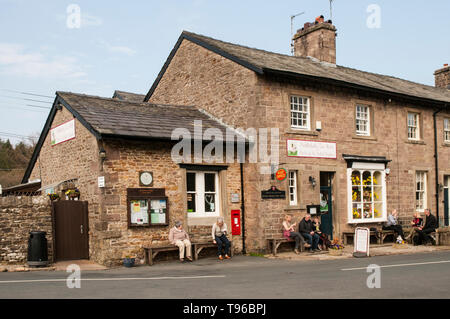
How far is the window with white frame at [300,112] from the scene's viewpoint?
17281mm

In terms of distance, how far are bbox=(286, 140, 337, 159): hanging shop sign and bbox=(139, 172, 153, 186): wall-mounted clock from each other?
496 cm

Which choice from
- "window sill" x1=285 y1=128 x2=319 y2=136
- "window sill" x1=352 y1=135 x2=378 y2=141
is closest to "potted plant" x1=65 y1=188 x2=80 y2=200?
"window sill" x1=285 y1=128 x2=319 y2=136

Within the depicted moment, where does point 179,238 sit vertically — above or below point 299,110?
below

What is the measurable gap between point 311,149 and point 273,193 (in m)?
2.37

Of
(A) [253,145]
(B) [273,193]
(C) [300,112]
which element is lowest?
(B) [273,193]

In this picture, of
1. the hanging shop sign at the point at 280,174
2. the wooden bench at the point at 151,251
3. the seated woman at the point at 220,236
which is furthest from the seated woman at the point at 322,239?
the wooden bench at the point at 151,251

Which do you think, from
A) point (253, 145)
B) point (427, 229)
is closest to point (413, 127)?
point (427, 229)

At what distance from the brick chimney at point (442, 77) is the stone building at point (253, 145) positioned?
6470mm

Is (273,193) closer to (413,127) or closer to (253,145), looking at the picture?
(253,145)

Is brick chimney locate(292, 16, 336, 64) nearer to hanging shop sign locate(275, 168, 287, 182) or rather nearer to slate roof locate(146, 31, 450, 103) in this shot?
slate roof locate(146, 31, 450, 103)

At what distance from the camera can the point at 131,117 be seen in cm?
1547

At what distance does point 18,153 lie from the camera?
54375 mm

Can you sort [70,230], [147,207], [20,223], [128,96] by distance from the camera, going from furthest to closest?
[128,96], [70,230], [147,207], [20,223]
